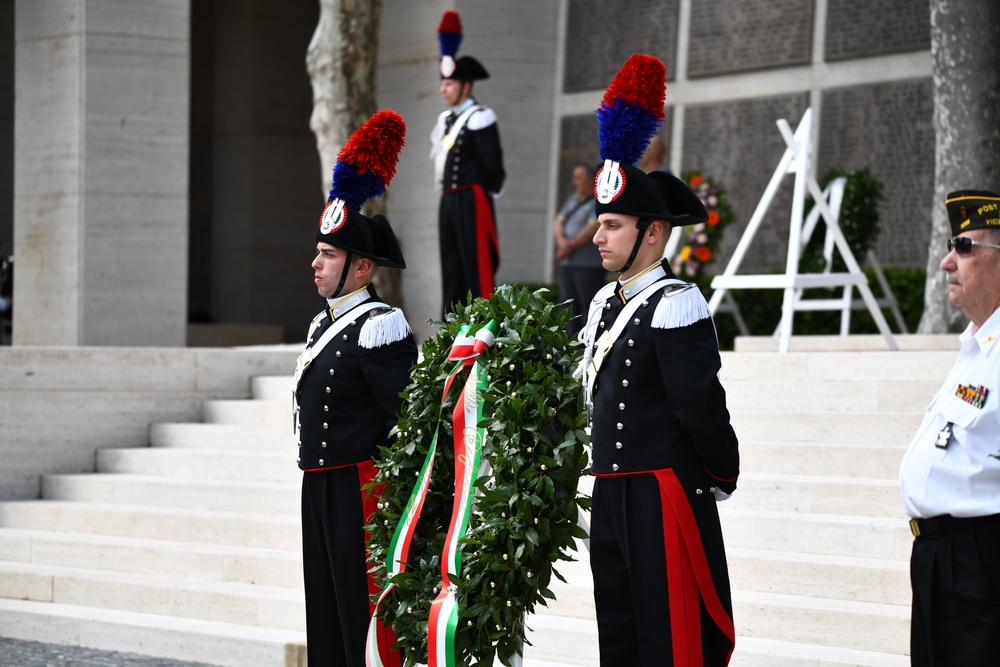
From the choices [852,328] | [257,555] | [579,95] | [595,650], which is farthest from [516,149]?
[595,650]

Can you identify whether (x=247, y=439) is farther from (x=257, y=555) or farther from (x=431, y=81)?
(x=431, y=81)

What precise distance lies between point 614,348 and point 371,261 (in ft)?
4.28

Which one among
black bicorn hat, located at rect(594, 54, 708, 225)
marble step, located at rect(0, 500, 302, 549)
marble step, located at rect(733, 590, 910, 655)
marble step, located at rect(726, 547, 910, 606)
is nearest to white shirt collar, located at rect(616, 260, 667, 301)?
black bicorn hat, located at rect(594, 54, 708, 225)

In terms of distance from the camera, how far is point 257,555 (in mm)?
7828

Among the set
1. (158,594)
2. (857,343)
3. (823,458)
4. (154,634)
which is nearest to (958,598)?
(823,458)

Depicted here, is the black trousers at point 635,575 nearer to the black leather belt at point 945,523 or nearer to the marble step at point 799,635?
the black leather belt at point 945,523

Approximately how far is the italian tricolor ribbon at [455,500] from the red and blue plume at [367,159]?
81 cm

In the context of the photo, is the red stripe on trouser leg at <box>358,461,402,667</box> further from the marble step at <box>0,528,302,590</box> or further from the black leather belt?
the marble step at <box>0,528,302,590</box>

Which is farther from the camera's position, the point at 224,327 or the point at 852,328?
the point at 224,327

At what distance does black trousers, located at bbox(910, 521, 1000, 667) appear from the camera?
3756 millimetres

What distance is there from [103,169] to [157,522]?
5019mm

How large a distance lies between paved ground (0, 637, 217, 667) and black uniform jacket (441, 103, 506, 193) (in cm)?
379

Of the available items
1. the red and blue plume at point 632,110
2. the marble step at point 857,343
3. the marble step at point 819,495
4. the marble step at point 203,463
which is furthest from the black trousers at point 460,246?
the red and blue plume at point 632,110

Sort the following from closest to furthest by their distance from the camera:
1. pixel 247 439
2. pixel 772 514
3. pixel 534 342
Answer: pixel 534 342
pixel 772 514
pixel 247 439
